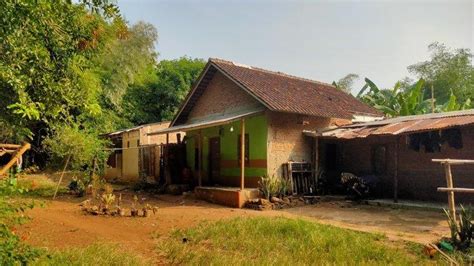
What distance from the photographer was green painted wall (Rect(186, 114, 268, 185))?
14398mm

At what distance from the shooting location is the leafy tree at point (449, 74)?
33.8 meters

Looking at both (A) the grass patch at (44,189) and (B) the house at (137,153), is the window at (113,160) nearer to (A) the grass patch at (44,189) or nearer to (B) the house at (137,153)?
(B) the house at (137,153)

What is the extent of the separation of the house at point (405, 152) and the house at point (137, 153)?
26.8 feet

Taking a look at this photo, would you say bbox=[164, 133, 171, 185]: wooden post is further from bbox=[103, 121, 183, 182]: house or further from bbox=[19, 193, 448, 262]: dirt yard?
bbox=[19, 193, 448, 262]: dirt yard

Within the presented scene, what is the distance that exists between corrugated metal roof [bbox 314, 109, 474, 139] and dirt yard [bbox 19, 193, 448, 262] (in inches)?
96.4

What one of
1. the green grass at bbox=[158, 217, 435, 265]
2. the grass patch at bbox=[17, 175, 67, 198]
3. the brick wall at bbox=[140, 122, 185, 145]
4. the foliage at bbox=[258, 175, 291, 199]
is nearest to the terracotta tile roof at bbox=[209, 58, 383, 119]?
the foliage at bbox=[258, 175, 291, 199]

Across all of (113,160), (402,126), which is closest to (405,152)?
(402,126)

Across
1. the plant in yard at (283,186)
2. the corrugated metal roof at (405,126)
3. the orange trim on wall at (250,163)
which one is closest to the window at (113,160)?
the orange trim on wall at (250,163)

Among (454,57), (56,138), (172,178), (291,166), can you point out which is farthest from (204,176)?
(454,57)

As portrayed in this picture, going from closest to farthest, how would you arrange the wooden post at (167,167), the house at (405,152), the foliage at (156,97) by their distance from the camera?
the house at (405,152) < the wooden post at (167,167) < the foliage at (156,97)

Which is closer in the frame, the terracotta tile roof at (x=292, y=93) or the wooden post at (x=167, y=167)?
the terracotta tile roof at (x=292, y=93)

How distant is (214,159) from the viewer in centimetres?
1731

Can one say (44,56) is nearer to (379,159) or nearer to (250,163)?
(250,163)

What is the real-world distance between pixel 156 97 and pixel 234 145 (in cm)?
1916
